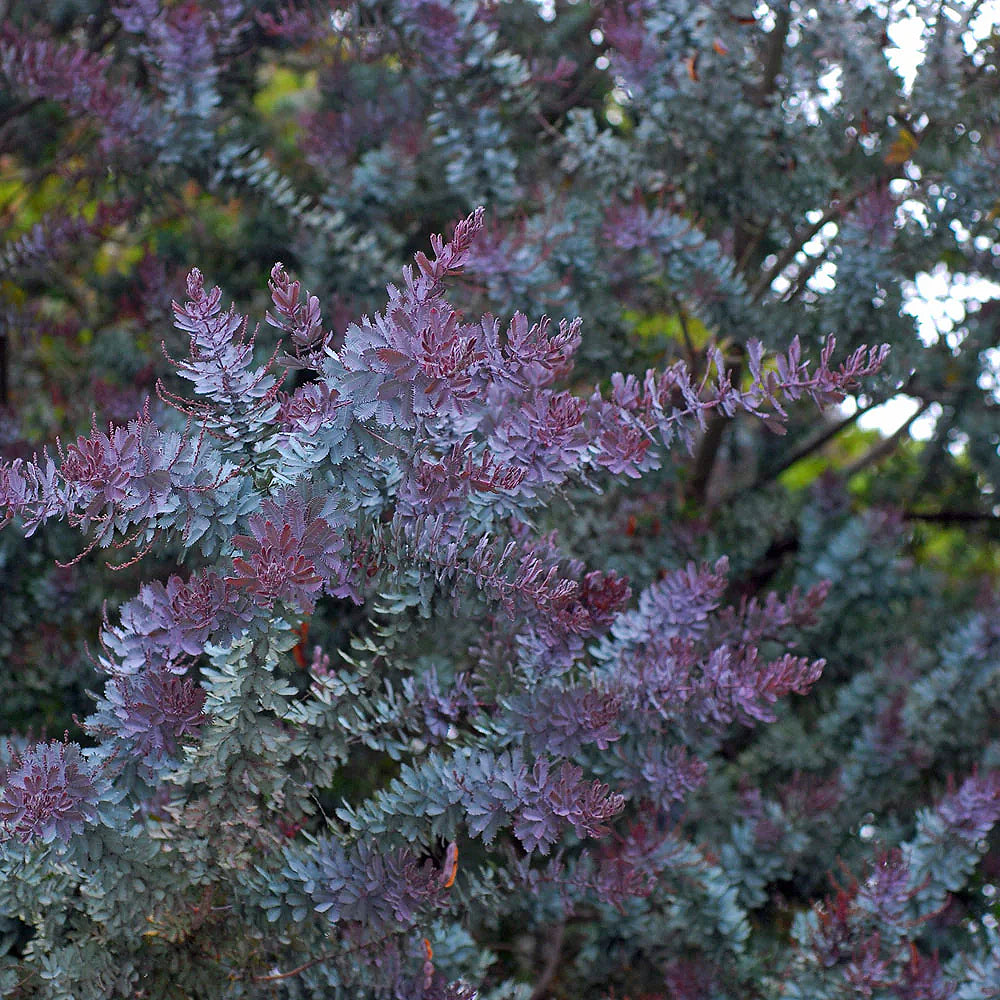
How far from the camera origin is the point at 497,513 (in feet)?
6.24

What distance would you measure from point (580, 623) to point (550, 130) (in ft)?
6.01

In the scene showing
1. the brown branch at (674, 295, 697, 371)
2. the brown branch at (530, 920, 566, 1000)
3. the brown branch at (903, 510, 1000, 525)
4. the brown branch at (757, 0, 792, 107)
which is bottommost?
the brown branch at (530, 920, 566, 1000)

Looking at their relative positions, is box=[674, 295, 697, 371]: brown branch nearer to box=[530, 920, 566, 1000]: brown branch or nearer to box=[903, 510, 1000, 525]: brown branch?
box=[903, 510, 1000, 525]: brown branch

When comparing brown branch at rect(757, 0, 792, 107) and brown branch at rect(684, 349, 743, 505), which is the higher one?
brown branch at rect(757, 0, 792, 107)

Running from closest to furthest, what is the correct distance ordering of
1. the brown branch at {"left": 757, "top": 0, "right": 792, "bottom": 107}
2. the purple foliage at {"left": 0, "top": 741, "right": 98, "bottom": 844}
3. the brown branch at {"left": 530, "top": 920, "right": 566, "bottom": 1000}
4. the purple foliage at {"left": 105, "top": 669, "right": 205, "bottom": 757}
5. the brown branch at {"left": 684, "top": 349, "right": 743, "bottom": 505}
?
the purple foliage at {"left": 0, "top": 741, "right": 98, "bottom": 844}
the purple foliage at {"left": 105, "top": 669, "right": 205, "bottom": 757}
the brown branch at {"left": 530, "top": 920, "right": 566, "bottom": 1000}
the brown branch at {"left": 757, "top": 0, "right": 792, "bottom": 107}
the brown branch at {"left": 684, "top": 349, "right": 743, "bottom": 505}

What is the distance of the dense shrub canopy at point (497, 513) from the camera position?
1.74 metres

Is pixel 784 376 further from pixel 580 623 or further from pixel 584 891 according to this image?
pixel 584 891

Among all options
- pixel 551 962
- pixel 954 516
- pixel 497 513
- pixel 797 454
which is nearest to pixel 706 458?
pixel 797 454

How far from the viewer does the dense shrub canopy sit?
1.74 metres

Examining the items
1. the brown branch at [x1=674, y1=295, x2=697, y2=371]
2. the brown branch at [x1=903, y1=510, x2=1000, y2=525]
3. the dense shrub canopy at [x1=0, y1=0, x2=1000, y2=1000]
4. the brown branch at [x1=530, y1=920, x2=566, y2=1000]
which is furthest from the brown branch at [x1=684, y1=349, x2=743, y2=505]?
the brown branch at [x1=530, y1=920, x2=566, y2=1000]

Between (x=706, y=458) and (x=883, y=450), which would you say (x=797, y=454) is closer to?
(x=706, y=458)

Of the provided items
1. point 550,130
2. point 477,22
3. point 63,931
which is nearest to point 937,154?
point 550,130

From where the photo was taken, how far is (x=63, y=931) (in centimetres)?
198

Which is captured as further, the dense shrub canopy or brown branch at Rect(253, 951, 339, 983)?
brown branch at Rect(253, 951, 339, 983)
